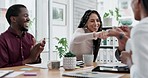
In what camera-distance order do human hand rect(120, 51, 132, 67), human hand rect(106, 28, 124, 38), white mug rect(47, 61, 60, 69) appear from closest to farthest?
human hand rect(120, 51, 132, 67) < human hand rect(106, 28, 124, 38) < white mug rect(47, 61, 60, 69)

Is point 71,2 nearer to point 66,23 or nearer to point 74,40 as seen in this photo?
point 66,23

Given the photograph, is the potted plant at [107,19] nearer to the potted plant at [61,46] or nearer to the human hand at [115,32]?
the potted plant at [61,46]

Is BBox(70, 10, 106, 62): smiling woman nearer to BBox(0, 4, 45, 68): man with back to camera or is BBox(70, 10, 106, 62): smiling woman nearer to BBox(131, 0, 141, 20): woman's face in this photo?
BBox(0, 4, 45, 68): man with back to camera

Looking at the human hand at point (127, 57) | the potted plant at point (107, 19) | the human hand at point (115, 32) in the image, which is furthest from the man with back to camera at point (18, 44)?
the potted plant at point (107, 19)

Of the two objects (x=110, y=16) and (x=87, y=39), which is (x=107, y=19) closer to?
(x=110, y=16)

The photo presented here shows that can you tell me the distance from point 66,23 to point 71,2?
48 centimetres

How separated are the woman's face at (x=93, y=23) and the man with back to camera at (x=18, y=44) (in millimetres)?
731

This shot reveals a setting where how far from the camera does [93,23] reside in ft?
9.00

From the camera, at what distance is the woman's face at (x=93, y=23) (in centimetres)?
273

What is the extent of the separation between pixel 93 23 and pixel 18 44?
38.0 inches

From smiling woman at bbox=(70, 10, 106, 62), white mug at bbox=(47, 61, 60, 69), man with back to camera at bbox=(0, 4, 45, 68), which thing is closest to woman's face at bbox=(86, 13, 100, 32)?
smiling woman at bbox=(70, 10, 106, 62)

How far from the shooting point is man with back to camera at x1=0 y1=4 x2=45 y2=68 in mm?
2262

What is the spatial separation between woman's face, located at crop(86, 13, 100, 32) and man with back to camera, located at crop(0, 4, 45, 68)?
731mm

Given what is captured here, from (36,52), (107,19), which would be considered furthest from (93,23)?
(107,19)
